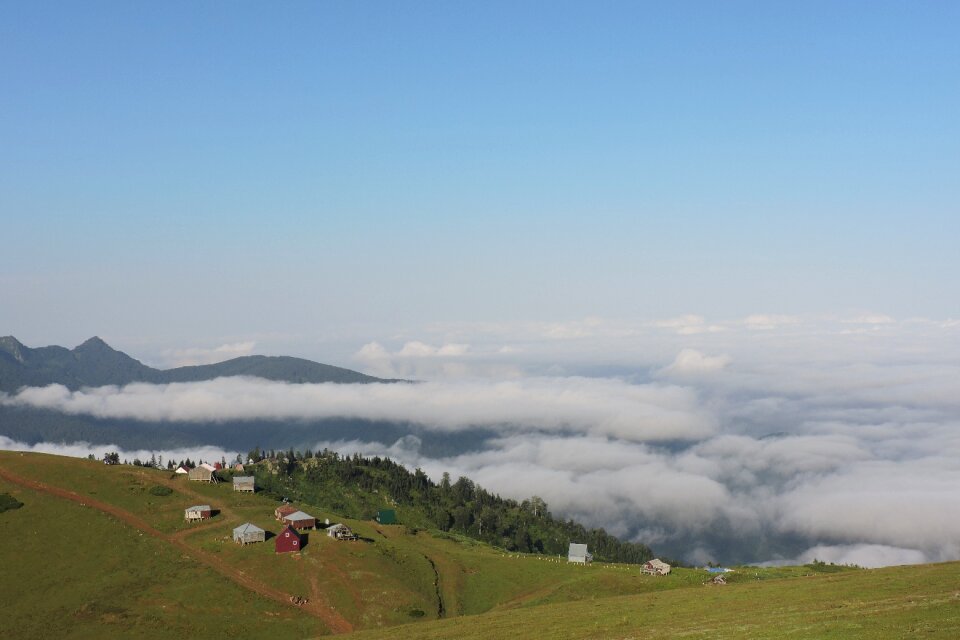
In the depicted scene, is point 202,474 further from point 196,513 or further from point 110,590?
point 110,590

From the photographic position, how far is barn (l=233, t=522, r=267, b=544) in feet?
432

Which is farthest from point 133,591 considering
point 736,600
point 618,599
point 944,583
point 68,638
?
point 944,583

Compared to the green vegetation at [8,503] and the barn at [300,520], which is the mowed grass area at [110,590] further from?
the barn at [300,520]

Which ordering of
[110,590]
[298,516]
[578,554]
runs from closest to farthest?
[110,590] < [298,516] < [578,554]

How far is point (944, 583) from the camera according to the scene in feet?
228

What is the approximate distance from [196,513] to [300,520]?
21.7m

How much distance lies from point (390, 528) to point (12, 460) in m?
91.2

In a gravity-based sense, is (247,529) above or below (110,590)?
above

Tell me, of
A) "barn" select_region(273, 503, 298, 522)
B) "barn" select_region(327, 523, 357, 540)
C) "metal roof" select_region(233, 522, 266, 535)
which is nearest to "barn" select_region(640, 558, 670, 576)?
"barn" select_region(327, 523, 357, 540)

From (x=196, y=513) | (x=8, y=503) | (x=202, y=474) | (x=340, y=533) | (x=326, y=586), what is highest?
(x=202, y=474)

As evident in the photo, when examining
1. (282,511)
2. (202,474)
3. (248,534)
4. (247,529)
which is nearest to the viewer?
(248,534)

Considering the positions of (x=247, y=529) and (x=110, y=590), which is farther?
(x=247, y=529)

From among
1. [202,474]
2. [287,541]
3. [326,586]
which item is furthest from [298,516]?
[202,474]

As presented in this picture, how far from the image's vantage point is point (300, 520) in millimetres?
145375
